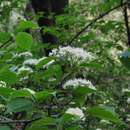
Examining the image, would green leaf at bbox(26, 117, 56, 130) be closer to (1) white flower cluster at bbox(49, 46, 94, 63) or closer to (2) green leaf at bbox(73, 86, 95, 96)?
(2) green leaf at bbox(73, 86, 95, 96)

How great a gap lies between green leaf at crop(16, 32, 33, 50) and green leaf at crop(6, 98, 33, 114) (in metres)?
0.30

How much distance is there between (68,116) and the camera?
45.4 inches

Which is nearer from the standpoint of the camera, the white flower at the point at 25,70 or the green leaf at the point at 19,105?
the green leaf at the point at 19,105

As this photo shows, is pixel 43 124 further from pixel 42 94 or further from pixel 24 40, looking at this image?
pixel 24 40

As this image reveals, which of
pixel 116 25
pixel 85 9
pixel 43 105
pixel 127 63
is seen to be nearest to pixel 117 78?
pixel 85 9

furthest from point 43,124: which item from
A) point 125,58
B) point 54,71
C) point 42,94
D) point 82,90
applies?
point 125,58

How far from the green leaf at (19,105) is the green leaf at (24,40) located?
11.7 inches

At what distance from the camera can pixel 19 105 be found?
3.97ft

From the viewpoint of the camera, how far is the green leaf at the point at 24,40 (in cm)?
146

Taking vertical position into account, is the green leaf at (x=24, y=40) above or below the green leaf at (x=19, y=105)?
above

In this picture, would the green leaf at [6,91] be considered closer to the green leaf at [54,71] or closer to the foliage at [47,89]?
the foliage at [47,89]

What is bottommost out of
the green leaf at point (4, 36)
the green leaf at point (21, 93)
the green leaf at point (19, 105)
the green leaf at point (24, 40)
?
the green leaf at point (19, 105)

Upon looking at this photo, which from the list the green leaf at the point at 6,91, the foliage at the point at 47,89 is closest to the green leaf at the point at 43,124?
the foliage at the point at 47,89

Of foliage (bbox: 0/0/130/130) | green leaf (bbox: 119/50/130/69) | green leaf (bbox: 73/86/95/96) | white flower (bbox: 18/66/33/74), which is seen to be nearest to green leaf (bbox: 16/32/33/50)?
foliage (bbox: 0/0/130/130)
